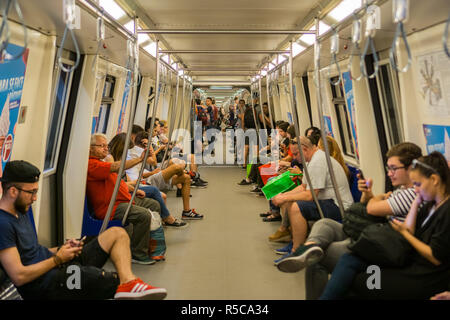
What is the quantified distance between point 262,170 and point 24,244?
4.62 meters

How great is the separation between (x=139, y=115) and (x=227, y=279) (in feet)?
17.7

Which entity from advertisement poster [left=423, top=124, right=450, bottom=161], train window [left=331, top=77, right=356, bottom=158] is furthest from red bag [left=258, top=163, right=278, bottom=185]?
advertisement poster [left=423, top=124, right=450, bottom=161]

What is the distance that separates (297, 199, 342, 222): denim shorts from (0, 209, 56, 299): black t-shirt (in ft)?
7.50

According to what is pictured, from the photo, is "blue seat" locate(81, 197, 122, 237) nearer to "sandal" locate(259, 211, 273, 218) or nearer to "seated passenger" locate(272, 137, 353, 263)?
"seated passenger" locate(272, 137, 353, 263)

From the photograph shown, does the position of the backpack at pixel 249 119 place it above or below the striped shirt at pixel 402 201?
above

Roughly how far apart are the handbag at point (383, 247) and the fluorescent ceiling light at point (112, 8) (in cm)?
265

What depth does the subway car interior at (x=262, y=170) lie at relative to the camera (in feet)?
7.84

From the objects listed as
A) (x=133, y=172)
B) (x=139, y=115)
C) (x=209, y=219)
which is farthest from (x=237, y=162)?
(x=133, y=172)

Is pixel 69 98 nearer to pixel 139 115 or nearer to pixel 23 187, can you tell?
pixel 23 187

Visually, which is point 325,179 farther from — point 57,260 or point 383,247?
point 57,260

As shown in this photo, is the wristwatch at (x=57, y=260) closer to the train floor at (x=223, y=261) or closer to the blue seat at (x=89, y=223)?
the train floor at (x=223, y=261)

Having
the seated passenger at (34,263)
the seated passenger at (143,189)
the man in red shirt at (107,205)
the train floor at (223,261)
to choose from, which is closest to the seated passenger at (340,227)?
the train floor at (223,261)

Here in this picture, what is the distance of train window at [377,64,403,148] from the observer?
4.48m

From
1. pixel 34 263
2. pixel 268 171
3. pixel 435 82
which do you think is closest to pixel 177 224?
pixel 268 171
